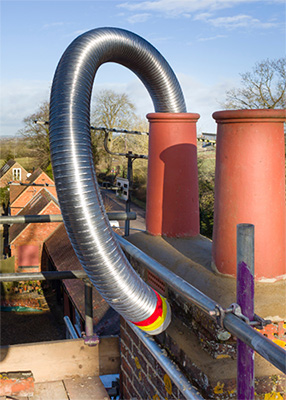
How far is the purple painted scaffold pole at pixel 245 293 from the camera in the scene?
193 centimetres

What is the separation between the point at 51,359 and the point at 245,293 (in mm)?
2464

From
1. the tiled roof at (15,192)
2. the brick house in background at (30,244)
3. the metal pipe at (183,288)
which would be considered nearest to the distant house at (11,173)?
the tiled roof at (15,192)

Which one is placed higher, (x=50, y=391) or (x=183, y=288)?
(x=183, y=288)

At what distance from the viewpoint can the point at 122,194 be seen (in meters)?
4.84

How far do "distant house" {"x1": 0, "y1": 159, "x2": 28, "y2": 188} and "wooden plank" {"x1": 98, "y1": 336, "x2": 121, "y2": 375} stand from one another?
1085 inches

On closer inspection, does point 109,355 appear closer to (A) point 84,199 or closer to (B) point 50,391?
(B) point 50,391

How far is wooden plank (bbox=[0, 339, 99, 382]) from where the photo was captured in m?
3.83

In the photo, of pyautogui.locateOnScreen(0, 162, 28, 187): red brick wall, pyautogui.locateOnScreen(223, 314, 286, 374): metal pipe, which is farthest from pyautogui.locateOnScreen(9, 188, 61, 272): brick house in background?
pyautogui.locateOnScreen(223, 314, 286, 374): metal pipe

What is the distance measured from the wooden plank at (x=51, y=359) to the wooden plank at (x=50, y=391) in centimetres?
4

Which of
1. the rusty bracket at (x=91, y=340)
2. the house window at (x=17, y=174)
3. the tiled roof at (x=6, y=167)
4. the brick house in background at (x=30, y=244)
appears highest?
the tiled roof at (x=6, y=167)

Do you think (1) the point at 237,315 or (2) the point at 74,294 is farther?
(2) the point at 74,294

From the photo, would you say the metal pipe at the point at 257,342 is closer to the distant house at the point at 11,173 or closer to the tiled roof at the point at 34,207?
the tiled roof at the point at 34,207

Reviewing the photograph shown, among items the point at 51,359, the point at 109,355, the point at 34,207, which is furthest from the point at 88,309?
the point at 34,207

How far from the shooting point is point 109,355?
13.5 ft
